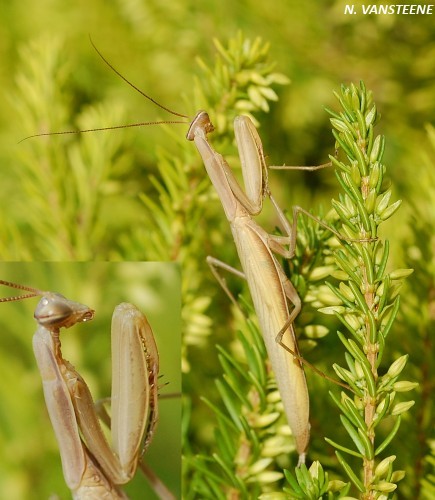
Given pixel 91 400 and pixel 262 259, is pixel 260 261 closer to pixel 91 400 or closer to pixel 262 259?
pixel 262 259

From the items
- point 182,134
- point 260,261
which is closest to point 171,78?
point 182,134

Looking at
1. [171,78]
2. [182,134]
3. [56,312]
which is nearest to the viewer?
[56,312]

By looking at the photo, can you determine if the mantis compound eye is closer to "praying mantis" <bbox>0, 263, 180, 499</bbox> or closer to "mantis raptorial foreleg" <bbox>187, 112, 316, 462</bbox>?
"praying mantis" <bbox>0, 263, 180, 499</bbox>

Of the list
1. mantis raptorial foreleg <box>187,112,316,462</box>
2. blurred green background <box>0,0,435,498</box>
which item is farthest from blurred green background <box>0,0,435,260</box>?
mantis raptorial foreleg <box>187,112,316,462</box>

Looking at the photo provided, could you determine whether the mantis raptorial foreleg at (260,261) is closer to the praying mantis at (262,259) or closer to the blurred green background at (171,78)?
the praying mantis at (262,259)

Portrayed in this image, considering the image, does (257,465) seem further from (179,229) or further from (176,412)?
(179,229)

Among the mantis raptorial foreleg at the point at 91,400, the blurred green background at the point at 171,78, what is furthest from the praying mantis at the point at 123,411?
the blurred green background at the point at 171,78

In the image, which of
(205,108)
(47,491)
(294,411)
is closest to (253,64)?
(205,108)
